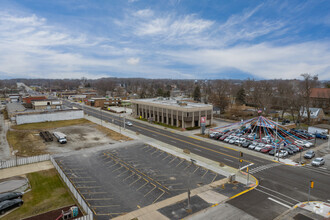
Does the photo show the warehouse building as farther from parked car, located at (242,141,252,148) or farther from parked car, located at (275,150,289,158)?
parked car, located at (275,150,289,158)

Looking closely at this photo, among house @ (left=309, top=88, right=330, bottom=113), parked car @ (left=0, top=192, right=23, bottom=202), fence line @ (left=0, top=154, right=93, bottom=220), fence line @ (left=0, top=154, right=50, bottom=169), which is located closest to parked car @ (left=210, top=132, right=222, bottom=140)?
fence line @ (left=0, top=154, right=93, bottom=220)

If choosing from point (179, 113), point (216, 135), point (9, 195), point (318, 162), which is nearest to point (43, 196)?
point (9, 195)

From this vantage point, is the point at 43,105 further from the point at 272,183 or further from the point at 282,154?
the point at 272,183

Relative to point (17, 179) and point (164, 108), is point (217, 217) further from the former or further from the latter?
point (164, 108)

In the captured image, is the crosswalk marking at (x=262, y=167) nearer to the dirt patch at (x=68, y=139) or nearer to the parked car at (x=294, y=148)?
the parked car at (x=294, y=148)

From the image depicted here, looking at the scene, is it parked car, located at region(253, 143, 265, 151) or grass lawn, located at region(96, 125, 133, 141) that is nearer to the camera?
parked car, located at region(253, 143, 265, 151)

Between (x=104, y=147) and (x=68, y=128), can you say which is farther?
(x=68, y=128)

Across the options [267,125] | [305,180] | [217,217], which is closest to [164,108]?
[267,125]
